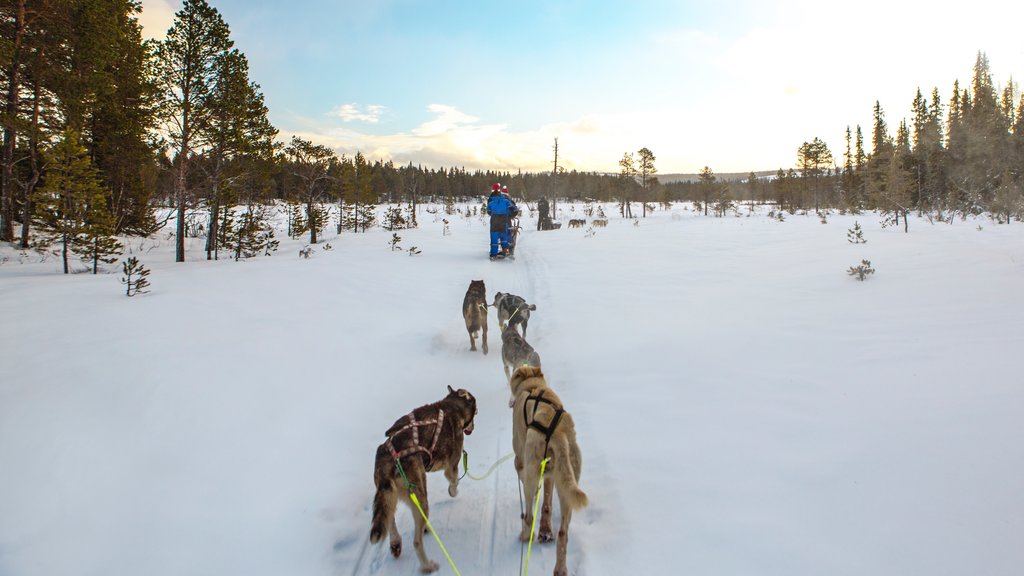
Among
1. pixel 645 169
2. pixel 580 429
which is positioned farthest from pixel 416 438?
pixel 645 169

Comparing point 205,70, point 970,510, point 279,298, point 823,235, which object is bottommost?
point 970,510

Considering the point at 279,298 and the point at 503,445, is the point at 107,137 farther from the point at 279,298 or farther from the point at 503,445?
the point at 503,445

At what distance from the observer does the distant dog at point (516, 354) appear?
214 inches

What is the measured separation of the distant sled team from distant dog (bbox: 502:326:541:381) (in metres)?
1.62

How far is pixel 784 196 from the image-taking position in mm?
56781

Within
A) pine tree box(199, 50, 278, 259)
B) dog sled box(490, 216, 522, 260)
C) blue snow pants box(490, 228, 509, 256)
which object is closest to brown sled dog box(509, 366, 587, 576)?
blue snow pants box(490, 228, 509, 256)

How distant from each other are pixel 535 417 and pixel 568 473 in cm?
46

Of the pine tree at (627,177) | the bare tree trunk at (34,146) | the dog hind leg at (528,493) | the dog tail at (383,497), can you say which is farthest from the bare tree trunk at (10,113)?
the pine tree at (627,177)

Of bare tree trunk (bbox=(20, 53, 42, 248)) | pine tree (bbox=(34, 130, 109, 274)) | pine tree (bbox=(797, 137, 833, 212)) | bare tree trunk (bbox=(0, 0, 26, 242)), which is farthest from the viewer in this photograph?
pine tree (bbox=(797, 137, 833, 212))

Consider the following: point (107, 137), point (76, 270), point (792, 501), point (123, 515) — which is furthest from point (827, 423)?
point (107, 137)

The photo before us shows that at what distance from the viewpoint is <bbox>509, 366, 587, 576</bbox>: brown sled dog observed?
2.82m

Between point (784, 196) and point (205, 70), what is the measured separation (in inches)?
2422

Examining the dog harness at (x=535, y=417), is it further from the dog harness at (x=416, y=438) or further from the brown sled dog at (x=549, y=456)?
the dog harness at (x=416, y=438)

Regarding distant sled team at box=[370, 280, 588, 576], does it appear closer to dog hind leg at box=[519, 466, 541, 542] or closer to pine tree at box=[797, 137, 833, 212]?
dog hind leg at box=[519, 466, 541, 542]
